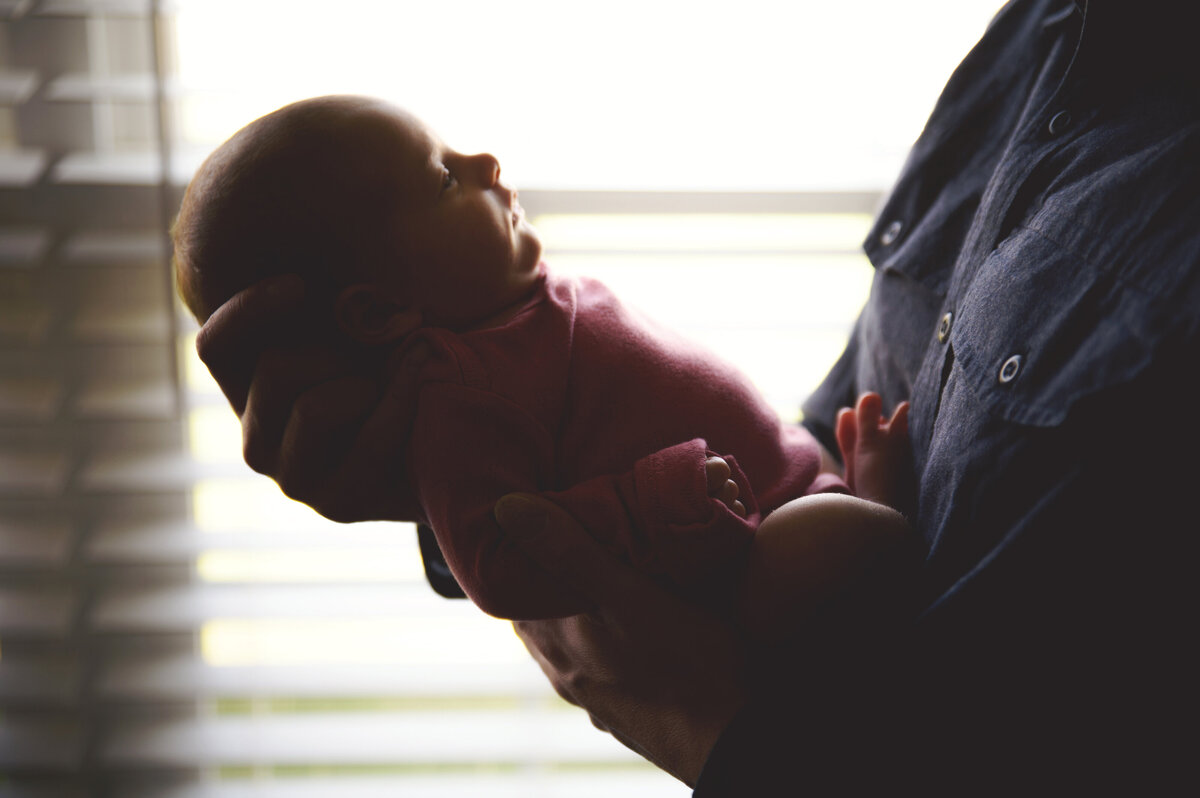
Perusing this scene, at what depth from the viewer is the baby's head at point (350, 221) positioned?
819 millimetres

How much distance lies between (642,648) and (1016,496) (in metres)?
0.36

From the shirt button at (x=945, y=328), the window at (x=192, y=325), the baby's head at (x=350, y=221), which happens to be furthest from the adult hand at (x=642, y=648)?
the window at (x=192, y=325)

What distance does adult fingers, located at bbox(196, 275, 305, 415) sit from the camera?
Result: 2.63 ft

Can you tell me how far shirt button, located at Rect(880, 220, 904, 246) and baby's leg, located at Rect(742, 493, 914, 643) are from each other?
334 mm

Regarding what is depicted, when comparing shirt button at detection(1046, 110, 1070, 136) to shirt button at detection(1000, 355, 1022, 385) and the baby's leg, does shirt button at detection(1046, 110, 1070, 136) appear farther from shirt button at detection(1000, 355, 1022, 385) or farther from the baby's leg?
the baby's leg

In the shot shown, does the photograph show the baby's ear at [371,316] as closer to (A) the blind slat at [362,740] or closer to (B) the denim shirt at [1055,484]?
(B) the denim shirt at [1055,484]

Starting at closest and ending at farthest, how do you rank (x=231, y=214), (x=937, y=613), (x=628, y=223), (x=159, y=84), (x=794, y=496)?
1. (x=937, y=613)
2. (x=231, y=214)
3. (x=794, y=496)
4. (x=159, y=84)
5. (x=628, y=223)

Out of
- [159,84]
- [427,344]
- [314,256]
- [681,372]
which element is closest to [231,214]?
[314,256]

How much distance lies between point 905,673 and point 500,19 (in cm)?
99

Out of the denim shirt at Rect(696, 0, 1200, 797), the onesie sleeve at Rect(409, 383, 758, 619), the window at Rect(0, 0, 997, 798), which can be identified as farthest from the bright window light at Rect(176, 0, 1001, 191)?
the onesie sleeve at Rect(409, 383, 758, 619)

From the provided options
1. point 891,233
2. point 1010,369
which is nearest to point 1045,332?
point 1010,369

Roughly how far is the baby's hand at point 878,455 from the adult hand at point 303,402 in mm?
433

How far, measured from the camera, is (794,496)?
3.05 ft

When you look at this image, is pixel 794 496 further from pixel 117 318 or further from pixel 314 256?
pixel 117 318
